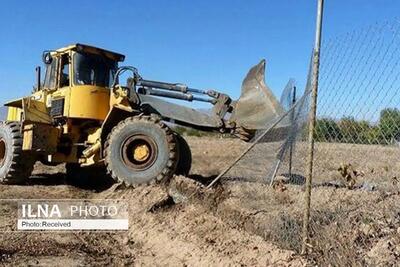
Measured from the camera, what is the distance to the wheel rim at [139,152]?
33.4 feet

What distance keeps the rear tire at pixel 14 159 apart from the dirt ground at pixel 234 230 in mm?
2263

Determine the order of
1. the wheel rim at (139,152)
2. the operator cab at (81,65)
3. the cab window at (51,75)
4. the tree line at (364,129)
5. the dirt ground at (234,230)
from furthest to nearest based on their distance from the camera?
the cab window at (51,75), the operator cab at (81,65), the wheel rim at (139,152), the dirt ground at (234,230), the tree line at (364,129)

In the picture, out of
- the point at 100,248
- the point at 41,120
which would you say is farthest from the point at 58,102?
the point at 100,248

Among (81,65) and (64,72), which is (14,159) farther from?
(81,65)

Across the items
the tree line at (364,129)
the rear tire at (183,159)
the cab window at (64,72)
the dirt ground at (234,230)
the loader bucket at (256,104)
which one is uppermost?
the cab window at (64,72)

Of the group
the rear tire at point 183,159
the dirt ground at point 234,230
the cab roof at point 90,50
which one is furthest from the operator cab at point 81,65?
the dirt ground at point 234,230

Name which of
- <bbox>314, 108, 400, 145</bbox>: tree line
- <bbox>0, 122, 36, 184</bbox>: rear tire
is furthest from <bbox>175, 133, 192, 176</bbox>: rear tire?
<bbox>314, 108, 400, 145</bbox>: tree line

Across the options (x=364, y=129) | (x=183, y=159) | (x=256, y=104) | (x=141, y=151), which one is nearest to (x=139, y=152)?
(x=141, y=151)

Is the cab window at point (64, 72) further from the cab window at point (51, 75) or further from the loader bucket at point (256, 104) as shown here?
the loader bucket at point (256, 104)

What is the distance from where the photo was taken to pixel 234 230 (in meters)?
6.48

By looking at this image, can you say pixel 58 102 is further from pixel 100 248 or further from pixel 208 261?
pixel 208 261

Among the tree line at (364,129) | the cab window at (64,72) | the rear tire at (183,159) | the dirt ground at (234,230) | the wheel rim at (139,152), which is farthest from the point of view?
the cab window at (64,72)

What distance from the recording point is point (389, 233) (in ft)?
17.6

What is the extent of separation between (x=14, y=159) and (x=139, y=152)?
→ 3183 millimetres
